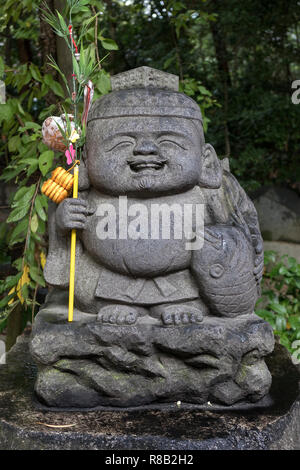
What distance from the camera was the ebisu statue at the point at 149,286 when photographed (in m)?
2.23

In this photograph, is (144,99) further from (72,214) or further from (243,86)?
(243,86)

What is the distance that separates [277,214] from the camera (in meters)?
5.21

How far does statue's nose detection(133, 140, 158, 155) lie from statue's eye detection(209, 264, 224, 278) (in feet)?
1.73

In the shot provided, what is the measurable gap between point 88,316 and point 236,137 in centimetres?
335

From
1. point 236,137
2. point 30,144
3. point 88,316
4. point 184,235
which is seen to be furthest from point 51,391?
point 236,137

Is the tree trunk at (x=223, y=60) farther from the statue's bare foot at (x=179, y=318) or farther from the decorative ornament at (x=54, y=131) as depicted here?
the statue's bare foot at (x=179, y=318)

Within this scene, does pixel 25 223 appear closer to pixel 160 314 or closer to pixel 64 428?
pixel 160 314

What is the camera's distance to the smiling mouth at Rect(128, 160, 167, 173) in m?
2.25

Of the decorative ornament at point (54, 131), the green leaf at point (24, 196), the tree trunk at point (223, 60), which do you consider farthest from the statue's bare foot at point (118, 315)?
the tree trunk at point (223, 60)

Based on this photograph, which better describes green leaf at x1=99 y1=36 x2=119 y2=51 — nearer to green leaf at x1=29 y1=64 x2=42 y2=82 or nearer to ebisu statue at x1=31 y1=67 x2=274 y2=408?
green leaf at x1=29 y1=64 x2=42 y2=82

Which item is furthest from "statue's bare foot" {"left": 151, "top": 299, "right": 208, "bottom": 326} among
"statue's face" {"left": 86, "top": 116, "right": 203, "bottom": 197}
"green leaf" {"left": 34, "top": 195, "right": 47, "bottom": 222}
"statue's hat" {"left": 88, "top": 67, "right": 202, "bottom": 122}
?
"green leaf" {"left": 34, "top": 195, "right": 47, "bottom": 222}

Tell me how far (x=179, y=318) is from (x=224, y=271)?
27cm

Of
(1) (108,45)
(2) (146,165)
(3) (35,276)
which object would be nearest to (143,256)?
(2) (146,165)

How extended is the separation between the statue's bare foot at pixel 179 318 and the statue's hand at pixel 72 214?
0.52 m
